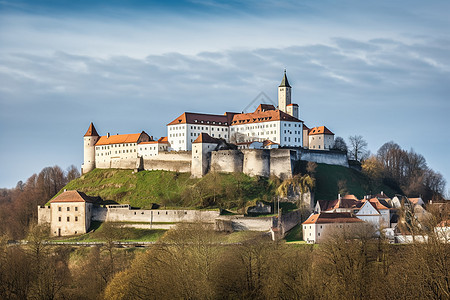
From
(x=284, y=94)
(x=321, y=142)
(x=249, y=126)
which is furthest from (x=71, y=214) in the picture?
(x=284, y=94)

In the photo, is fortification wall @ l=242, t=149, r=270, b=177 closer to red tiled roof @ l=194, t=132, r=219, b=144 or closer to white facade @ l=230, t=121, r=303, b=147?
white facade @ l=230, t=121, r=303, b=147

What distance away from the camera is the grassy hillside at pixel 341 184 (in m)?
83.0

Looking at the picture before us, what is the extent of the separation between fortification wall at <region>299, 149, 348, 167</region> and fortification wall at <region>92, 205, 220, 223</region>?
17.2m

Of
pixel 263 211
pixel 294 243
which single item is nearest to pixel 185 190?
pixel 263 211

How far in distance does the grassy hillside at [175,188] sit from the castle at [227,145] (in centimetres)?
171

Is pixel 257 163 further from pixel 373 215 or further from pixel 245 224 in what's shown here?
pixel 373 215

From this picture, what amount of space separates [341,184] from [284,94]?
18.7 metres

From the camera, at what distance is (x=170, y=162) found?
92312 mm

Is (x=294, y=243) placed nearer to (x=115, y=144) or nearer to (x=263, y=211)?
(x=263, y=211)

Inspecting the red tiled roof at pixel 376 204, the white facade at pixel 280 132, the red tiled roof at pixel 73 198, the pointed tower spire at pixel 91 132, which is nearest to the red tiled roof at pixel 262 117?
the white facade at pixel 280 132

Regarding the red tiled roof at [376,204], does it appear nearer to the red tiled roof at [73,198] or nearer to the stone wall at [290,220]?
the stone wall at [290,220]

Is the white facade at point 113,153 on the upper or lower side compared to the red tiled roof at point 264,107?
lower

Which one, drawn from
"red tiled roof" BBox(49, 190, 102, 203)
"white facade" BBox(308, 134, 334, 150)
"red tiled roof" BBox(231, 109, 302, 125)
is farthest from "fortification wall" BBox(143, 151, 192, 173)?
"white facade" BBox(308, 134, 334, 150)

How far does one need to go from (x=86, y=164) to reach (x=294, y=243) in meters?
42.1
